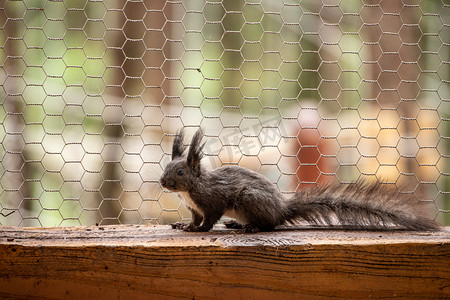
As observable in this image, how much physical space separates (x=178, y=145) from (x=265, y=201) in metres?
0.31

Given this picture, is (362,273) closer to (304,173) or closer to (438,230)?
(438,230)

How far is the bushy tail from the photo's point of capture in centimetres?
126

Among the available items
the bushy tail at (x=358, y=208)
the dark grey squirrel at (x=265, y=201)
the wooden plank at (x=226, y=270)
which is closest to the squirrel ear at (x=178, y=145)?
the dark grey squirrel at (x=265, y=201)

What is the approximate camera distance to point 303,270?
995mm

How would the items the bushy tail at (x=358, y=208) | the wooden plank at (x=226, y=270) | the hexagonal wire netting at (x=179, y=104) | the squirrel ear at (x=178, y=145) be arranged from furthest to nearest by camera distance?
the hexagonal wire netting at (x=179, y=104), the squirrel ear at (x=178, y=145), the bushy tail at (x=358, y=208), the wooden plank at (x=226, y=270)

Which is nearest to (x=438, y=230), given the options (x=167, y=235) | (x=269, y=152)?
(x=167, y=235)

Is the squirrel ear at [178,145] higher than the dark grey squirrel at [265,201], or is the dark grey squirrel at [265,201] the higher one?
the squirrel ear at [178,145]

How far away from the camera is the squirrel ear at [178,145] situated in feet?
4.69

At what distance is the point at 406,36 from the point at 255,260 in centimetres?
187

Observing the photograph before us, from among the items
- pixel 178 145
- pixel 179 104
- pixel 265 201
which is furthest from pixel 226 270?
pixel 179 104

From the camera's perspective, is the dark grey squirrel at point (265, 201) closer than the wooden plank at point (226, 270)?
No

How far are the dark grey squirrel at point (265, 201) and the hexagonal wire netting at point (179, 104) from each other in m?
0.45

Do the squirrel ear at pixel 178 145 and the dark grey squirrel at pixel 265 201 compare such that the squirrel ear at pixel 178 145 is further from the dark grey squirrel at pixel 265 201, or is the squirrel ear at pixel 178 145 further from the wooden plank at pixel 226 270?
the wooden plank at pixel 226 270

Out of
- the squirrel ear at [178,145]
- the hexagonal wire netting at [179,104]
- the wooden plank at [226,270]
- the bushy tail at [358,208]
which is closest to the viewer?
the wooden plank at [226,270]
